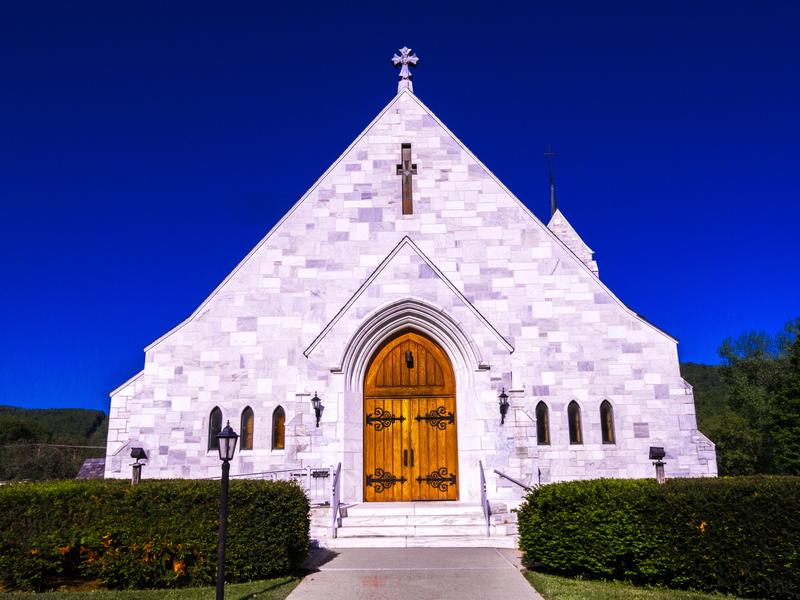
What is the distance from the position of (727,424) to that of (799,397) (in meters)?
18.8

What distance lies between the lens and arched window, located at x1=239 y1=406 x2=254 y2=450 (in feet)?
47.4

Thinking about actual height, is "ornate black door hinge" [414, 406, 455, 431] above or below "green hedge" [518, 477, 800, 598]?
above

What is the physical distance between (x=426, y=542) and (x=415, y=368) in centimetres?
443

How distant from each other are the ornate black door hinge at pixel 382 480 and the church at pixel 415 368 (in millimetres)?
31

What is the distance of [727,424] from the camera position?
39.5 meters

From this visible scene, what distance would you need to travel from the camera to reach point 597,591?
27.2ft

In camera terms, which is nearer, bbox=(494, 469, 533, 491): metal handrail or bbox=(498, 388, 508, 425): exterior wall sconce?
bbox=(494, 469, 533, 491): metal handrail

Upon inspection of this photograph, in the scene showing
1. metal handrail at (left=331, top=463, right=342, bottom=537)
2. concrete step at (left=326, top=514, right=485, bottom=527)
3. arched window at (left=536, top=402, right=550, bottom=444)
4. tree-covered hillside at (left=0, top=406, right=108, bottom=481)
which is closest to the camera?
metal handrail at (left=331, top=463, right=342, bottom=537)

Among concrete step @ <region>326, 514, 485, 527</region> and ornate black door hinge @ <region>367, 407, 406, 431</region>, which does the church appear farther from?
concrete step @ <region>326, 514, 485, 527</region>

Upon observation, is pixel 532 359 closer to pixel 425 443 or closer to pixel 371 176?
pixel 425 443

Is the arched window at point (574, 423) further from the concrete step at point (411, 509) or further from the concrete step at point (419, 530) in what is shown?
the concrete step at point (419, 530)

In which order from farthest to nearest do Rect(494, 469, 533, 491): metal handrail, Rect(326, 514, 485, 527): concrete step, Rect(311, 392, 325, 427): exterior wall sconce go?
1. Rect(311, 392, 325, 427): exterior wall sconce
2. Rect(494, 469, 533, 491): metal handrail
3. Rect(326, 514, 485, 527): concrete step

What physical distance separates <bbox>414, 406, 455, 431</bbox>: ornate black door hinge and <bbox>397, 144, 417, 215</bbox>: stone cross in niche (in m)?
5.05

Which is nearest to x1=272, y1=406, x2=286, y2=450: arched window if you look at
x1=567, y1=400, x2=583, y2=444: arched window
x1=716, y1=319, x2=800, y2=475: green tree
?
x1=567, y1=400, x2=583, y2=444: arched window
